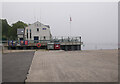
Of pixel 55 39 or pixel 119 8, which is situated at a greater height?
pixel 119 8

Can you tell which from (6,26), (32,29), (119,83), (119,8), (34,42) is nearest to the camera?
(119,83)

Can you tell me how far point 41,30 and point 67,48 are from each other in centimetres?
1209

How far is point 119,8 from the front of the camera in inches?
364

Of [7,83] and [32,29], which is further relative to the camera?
[32,29]

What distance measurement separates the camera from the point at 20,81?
2.78 m

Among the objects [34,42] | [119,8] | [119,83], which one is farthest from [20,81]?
[34,42]

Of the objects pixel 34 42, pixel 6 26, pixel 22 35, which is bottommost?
pixel 34 42

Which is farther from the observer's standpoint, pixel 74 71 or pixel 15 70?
pixel 15 70

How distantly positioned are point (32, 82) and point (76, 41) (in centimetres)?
1762

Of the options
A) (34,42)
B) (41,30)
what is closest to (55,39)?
(34,42)

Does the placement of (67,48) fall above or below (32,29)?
below

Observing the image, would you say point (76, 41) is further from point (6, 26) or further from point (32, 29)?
point (6, 26)

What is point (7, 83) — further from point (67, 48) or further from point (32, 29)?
point (32, 29)

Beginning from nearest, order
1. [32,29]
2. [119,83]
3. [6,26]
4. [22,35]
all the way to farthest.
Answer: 1. [119,83]
2. [32,29]
3. [22,35]
4. [6,26]
